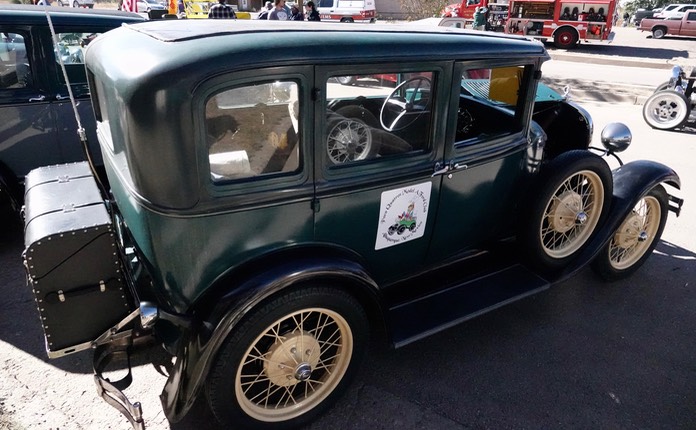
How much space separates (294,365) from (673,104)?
8.06 m

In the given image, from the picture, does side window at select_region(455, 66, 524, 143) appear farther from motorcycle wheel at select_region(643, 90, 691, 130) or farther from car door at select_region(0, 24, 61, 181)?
motorcycle wheel at select_region(643, 90, 691, 130)

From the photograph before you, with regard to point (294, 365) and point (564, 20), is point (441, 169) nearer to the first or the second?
point (294, 365)

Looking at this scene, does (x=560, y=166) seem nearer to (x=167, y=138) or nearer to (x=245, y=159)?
(x=245, y=159)

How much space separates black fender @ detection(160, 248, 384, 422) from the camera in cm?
193

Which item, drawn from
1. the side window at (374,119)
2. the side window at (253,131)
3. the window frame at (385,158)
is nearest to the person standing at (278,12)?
the side window at (374,119)

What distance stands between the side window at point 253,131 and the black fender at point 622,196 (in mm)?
1917

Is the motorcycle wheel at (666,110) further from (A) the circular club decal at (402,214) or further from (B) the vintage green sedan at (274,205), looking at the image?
(A) the circular club decal at (402,214)

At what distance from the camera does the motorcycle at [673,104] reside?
7.54 meters

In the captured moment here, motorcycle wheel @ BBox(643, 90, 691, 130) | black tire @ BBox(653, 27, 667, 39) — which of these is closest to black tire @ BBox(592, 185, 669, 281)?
motorcycle wheel @ BBox(643, 90, 691, 130)

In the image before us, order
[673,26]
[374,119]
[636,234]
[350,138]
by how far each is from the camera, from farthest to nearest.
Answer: [673,26], [636,234], [374,119], [350,138]

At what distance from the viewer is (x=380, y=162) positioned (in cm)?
231

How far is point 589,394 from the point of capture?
2.62 metres

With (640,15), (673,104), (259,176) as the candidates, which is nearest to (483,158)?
(259,176)

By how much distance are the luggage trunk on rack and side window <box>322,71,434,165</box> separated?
1.08 m
